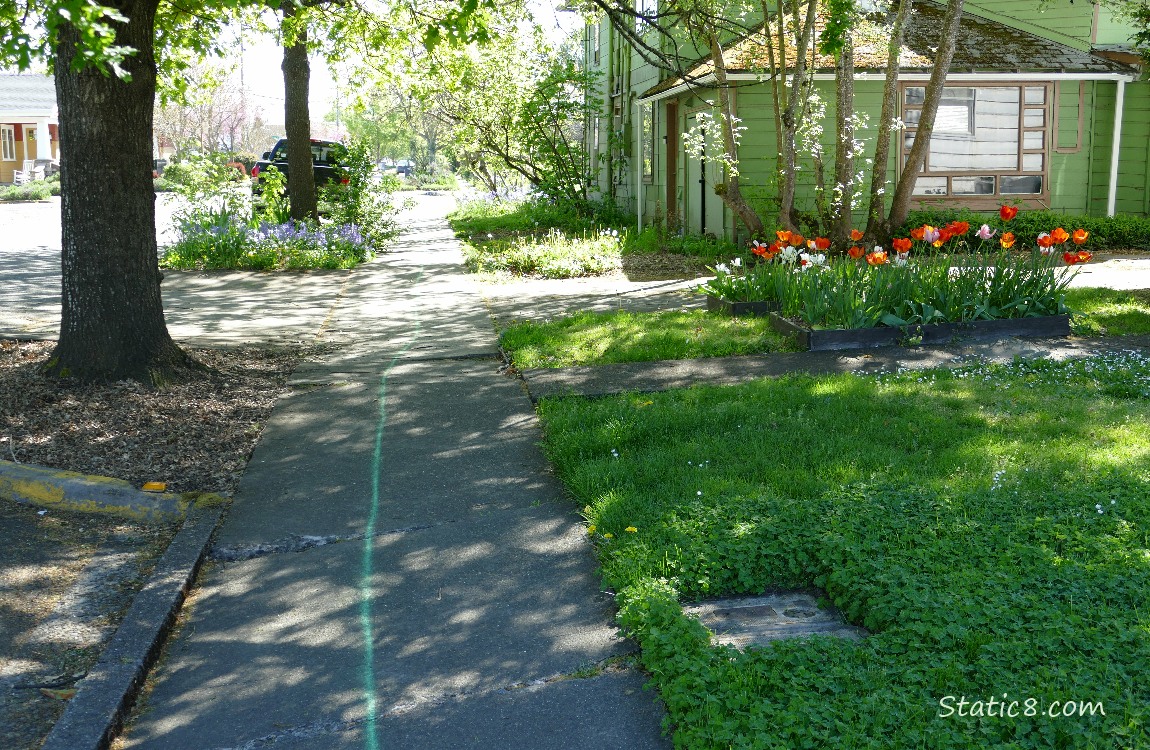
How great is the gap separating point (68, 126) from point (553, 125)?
16.6 m

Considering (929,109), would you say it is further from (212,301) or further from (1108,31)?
(212,301)

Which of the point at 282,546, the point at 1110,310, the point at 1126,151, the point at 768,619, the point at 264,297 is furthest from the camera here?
the point at 1126,151

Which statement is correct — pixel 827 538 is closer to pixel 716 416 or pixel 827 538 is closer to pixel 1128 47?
pixel 716 416

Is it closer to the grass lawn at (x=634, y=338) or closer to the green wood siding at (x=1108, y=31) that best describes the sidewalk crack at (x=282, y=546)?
the grass lawn at (x=634, y=338)

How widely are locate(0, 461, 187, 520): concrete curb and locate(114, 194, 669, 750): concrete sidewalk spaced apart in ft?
1.23

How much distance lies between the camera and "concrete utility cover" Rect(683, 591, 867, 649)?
150 inches

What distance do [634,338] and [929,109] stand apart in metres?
6.67

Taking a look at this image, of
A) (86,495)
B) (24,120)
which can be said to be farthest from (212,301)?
(24,120)

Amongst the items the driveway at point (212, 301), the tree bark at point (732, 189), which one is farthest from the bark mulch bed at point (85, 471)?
the tree bark at point (732, 189)

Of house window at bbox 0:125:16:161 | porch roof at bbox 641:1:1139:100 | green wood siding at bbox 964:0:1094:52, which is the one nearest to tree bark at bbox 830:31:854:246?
porch roof at bbox 641:1:1139:100

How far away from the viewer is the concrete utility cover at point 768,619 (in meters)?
3.80

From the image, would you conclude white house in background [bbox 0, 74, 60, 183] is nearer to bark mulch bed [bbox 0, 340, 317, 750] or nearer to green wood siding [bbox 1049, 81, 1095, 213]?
green wood siding [bbox 1049, 81, 1095, 213]

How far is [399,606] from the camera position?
13.9ft

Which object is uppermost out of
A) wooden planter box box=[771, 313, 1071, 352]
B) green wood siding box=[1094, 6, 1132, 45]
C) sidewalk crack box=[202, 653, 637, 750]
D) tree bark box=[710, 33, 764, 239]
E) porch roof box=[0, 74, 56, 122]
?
porch roof box=[0, 74, 56, 122]
